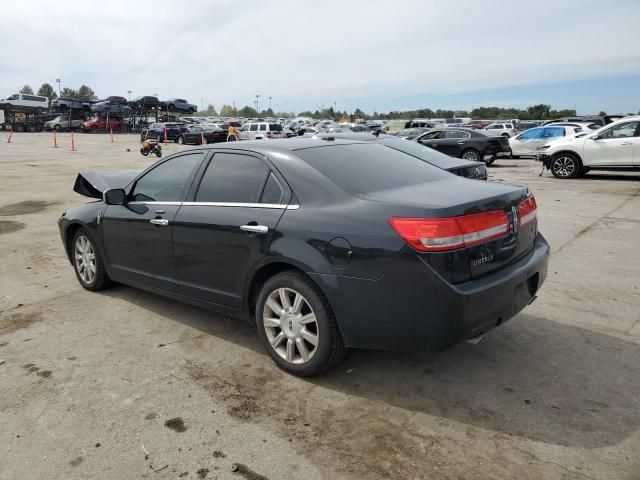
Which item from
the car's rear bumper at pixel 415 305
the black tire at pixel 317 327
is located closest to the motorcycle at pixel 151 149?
the black tire at pixel 317 327

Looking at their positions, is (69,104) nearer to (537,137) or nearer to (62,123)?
(62,123)

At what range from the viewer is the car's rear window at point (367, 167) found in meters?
3.49

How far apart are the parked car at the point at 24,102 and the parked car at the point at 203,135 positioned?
24.1 meters

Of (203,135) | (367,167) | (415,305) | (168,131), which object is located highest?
(168,131)

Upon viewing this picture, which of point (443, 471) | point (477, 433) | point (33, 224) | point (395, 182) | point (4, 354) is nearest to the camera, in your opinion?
point (443, 471)

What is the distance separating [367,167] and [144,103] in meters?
51.6

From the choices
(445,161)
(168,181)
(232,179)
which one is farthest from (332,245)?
(445,161)

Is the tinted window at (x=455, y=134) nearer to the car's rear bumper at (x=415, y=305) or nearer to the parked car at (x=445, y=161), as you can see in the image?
the parked car at (x=445, y=161)

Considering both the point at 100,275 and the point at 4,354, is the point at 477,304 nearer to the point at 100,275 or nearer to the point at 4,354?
the point at 4,354

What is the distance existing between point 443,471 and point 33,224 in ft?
26.9

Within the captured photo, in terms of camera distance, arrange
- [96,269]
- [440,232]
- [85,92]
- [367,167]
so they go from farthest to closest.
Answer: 1. [85,92]
2. [96,269]
3. [367,167]
4. [440,232]

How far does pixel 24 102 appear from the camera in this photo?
5184 centimetres

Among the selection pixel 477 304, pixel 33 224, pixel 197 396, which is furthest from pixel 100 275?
pixel 33 224

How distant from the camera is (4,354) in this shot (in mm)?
3930
